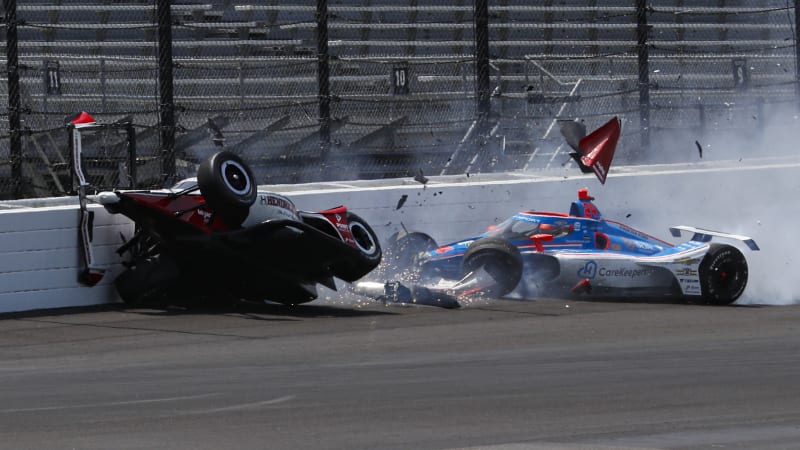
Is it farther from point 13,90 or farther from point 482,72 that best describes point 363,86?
point 13,90

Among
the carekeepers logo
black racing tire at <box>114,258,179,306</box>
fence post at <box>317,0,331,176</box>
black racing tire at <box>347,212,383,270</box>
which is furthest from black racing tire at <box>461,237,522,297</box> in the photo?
fence post at <box>317,0,331,176</box>

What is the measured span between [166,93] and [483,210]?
131 inches

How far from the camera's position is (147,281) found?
10.7m

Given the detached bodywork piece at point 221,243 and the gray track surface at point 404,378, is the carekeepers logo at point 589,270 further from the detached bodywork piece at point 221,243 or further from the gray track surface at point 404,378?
the detached bodywork piece at point 221,243

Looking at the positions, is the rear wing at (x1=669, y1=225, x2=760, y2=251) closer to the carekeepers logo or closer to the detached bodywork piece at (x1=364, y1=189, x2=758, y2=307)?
the detached bodywork piece at (x1=364, y1=189, x2=758, y2=307)

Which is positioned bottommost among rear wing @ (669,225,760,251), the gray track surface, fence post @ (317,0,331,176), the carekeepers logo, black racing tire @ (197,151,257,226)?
the gray track surface

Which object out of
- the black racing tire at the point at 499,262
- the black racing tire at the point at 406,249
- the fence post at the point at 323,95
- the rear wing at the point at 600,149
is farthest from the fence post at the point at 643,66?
the black racing tire at the point at 499,262

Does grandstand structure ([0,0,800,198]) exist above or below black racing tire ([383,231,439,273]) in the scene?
above

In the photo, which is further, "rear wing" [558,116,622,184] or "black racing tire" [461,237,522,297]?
"rear wing" [558,116,622,184]

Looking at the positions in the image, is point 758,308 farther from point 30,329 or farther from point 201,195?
point 30,329

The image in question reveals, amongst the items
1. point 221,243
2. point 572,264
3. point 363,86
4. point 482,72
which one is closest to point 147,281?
point 221,243

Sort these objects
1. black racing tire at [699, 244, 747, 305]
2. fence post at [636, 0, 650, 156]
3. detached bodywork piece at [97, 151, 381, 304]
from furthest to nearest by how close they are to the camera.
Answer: fence post at [636, 0, 650, 156] → black racing tire at [699, 244, 747, 305] → detached bodywork piece at [97, 151, 381, 304]

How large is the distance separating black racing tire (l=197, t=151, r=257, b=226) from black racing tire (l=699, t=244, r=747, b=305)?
3.87 m

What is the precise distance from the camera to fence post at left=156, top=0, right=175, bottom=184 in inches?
505
